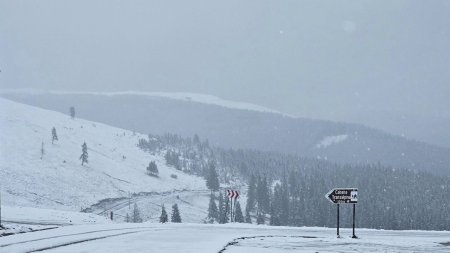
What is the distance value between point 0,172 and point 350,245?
9294 centimetres

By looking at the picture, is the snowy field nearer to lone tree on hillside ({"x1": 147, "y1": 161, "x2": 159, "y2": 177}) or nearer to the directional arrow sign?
the directional arrow sign

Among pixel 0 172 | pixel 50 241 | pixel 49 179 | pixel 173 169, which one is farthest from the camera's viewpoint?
pixel 173 169

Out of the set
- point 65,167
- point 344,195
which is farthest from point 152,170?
point 344,195

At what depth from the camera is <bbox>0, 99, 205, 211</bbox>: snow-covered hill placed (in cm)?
10000

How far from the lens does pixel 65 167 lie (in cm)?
12594

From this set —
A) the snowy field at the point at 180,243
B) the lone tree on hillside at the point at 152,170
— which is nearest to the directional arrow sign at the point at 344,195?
the snowy field at the point at 180,243

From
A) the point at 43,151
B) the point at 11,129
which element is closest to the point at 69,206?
the point at 43,151

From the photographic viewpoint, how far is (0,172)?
99.4 meters

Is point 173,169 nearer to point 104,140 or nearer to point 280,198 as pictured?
point 104,140

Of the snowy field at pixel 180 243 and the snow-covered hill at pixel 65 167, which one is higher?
the snow-covered hill at pixel 65 167

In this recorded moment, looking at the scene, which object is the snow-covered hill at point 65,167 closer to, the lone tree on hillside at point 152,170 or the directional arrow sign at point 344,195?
the lone tree on hillside at point 152,170

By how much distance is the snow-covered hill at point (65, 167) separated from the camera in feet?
328

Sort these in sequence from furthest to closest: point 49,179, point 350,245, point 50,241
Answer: point 49,179 < point 350,245 < point 50,241

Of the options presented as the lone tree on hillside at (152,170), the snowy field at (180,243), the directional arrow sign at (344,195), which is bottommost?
the snowy field at (180,243)
